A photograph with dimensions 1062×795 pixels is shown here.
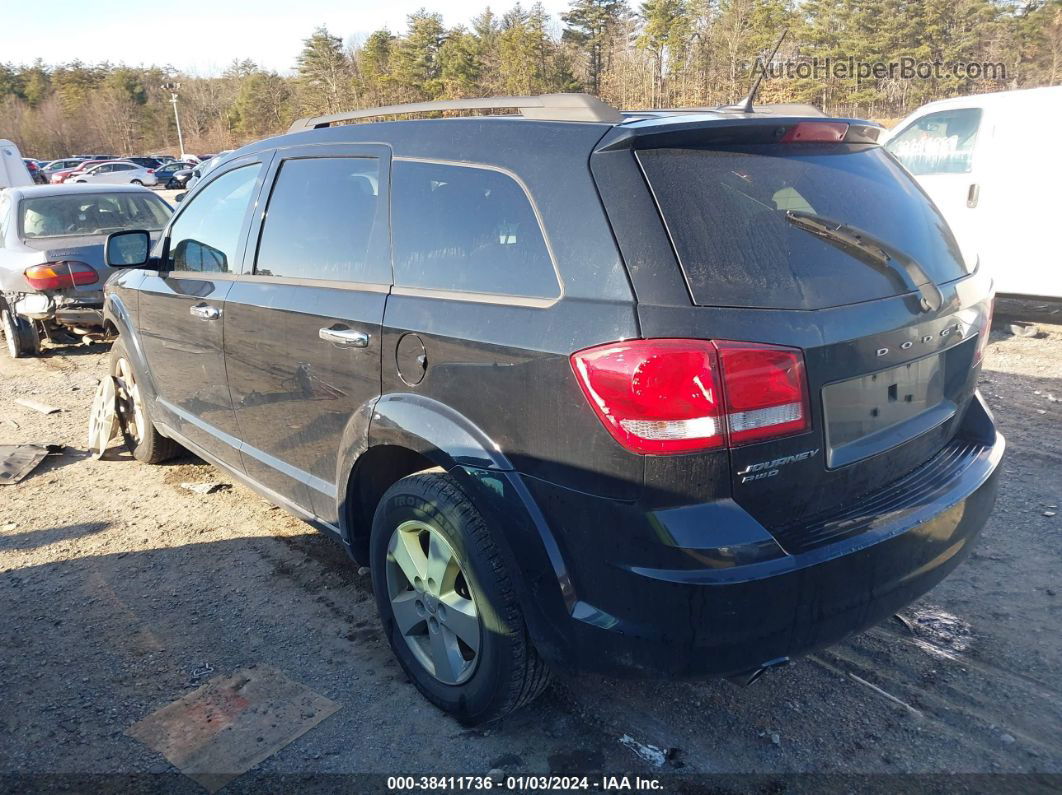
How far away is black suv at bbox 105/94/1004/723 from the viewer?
6.48 feet

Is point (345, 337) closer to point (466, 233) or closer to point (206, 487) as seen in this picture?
point (466, 233)

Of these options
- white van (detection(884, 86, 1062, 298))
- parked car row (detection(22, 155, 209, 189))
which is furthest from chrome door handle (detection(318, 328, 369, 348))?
parked car row (detection(22, 155, 209, 189))

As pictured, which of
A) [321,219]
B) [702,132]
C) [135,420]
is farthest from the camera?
[135,420]

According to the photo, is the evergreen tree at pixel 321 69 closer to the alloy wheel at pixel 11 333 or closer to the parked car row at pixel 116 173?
the parked car row at pixel 116 173

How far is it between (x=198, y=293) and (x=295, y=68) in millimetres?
68840

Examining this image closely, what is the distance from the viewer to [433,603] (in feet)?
8.65

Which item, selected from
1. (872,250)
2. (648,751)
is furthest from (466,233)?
(648,751)

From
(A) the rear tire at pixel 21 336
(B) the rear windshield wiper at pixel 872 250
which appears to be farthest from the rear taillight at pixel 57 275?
(B) the rear windshield wiper at pixel 872 250

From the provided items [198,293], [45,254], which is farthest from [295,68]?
[198,293]

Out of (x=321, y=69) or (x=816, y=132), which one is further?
(x=321, y=69)

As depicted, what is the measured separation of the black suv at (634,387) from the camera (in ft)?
6.48

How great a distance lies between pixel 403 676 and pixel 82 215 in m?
7.95

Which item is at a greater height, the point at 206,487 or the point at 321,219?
the point at 321,219

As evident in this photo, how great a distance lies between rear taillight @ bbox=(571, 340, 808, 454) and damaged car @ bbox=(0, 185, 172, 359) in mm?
7492
